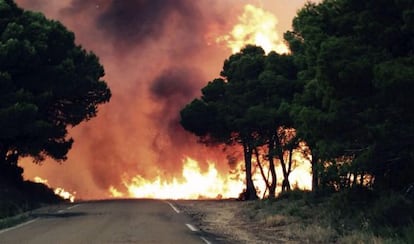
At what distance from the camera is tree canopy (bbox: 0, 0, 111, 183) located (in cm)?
2956

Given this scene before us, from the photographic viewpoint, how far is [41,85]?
3372 centimetres

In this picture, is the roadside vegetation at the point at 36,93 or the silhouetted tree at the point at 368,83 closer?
the silhouetted tree at the point at 368,83

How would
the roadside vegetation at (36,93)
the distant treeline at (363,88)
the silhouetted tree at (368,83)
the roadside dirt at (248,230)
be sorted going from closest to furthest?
the silhouetted tree at (368,83), the distant treeline at (363,88), the roadside dirt at (248,230), the roadside vegetation at (36,93)

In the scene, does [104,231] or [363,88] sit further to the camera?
[104,231]

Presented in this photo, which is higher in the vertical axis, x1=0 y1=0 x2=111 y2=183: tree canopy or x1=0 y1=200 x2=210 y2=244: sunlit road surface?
x1=0 y1=0 x2=111 y2=183: tree canopy

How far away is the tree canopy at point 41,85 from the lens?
97.0 ft

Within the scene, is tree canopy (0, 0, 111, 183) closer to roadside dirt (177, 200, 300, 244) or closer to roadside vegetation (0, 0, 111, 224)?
roadside vegetation (0, 0, 111, 224)

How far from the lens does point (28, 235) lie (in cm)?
1479

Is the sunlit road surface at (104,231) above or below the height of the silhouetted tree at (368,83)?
below

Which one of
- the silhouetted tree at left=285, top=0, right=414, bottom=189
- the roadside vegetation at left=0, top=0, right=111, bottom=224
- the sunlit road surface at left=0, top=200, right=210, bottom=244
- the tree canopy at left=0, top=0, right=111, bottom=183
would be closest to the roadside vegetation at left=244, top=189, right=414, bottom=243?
the silhouetted tree at left=285, top=0, right=414, bottom=189

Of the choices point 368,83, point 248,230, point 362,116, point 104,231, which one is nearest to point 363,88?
point 368,83

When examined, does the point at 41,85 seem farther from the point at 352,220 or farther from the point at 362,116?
the point at 362,116

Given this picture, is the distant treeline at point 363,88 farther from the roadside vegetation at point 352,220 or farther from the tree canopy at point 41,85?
the tree canopy at point 41,85

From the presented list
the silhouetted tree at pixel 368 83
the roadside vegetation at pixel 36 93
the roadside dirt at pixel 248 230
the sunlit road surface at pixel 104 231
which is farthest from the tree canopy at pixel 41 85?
the silhouetted tree at pixel 368 83
